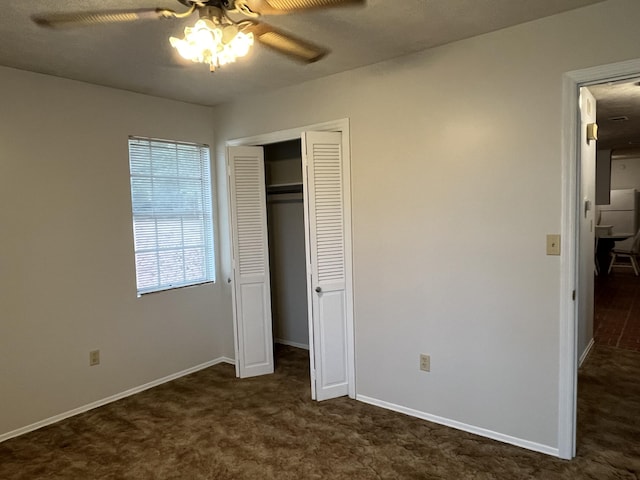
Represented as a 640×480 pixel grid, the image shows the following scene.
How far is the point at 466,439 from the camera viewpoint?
275cm

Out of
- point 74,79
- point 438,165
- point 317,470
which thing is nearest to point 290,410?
point 317,470

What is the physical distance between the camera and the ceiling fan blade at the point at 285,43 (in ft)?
6.51

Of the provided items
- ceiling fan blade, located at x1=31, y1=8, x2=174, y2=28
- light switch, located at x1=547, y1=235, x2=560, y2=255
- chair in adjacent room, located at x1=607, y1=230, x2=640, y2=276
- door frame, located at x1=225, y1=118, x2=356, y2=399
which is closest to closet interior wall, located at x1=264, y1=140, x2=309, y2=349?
door frame, located at x1=225, y1=118, x2=356, y2=399

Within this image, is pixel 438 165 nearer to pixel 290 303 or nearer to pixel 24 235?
pixel 290 303

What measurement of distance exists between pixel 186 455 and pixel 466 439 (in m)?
1.78

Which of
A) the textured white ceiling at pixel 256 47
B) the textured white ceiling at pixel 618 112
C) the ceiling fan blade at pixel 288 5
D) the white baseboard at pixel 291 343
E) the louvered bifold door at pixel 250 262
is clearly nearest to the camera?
the ceiling fan blade at pixel 288 5

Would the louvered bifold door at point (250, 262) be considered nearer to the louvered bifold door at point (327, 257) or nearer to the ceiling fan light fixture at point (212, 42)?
the louvered bifold door at point (327, 257)

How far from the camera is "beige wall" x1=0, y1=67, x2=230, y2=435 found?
2963mm

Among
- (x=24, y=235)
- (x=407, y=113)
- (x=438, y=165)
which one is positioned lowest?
(x=24, y=235)

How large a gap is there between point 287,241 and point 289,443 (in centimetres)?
239

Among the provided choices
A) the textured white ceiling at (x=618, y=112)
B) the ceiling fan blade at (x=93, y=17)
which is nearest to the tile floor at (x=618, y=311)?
the textured white ceiling at (x=618, y=112)

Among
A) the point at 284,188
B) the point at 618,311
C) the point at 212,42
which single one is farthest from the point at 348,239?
the point at 618,311

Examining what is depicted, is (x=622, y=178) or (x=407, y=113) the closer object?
(x=407, y=113)

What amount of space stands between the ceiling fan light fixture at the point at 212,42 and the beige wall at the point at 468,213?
1.54 metres
